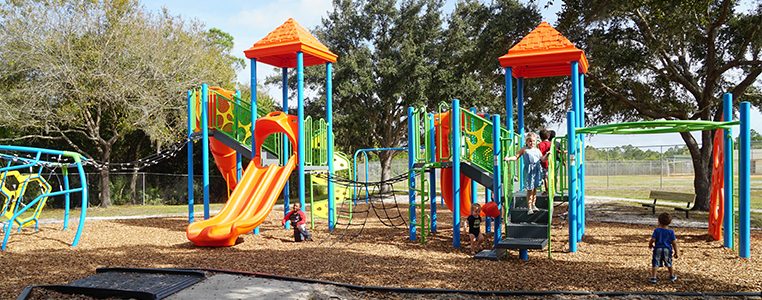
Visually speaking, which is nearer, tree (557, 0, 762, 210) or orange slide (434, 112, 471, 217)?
orange slide (434, 112, 471, 217)

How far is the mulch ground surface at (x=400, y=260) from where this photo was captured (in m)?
5.98

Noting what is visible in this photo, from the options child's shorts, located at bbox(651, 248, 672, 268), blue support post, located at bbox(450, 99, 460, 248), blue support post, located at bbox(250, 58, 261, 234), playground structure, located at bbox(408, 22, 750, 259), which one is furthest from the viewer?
blue support post, located at bbox(250, 58, 261, 234)

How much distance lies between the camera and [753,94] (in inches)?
590

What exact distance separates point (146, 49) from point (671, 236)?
18238 mm

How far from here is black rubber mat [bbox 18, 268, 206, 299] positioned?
5.29 meters

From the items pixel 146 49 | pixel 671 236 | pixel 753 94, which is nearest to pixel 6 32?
pixel 146 49

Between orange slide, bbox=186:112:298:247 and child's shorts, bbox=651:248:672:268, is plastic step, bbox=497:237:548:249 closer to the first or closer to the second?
child's shorts, bbox=651:248:672:268

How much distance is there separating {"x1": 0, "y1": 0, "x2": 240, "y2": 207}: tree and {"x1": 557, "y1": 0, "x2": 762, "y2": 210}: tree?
48.1 ft

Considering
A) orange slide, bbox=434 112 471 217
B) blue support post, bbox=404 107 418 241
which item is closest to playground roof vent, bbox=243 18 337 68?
blue support post, bbox=404 107 418 241

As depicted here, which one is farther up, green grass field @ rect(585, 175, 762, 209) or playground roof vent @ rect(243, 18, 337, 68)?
playground roof vent @ rect(243, 18, 337, 68)

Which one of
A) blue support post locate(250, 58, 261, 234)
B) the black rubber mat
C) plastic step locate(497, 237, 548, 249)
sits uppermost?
blue support post locate(250, 58, 261, 234)

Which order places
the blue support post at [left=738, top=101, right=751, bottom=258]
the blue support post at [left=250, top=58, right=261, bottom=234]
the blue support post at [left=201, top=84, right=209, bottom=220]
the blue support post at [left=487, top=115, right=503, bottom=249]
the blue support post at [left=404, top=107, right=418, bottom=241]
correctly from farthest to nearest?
the blue support post at [left=201, top=84, right=209, bottom=220] < the blue support post at [left=250, top=58, right=261, bottom=234] < the blue support post at [left=404, top=107, right=418, bottom=241] < the blue support post at [left=487, top=115, right=503, bottom=249] < the blue support post at [left=738, top=101, right=751, bottom=258]

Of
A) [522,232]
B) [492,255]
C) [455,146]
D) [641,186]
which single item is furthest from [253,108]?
[641,186]

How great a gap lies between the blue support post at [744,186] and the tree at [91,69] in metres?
A: 17.5
